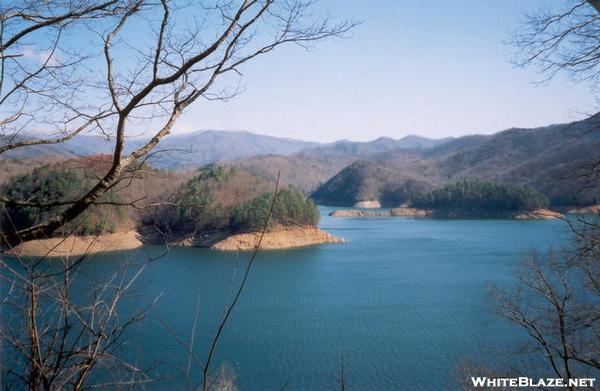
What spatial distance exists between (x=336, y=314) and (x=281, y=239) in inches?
522

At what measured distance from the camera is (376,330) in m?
10.3

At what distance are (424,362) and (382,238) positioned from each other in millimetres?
18535

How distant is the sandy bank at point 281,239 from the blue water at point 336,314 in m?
1.63

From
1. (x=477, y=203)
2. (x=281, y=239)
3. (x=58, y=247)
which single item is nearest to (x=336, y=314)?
(x=58, y=247)

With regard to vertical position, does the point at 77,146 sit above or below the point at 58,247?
above

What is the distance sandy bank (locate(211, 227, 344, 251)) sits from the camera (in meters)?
23.6

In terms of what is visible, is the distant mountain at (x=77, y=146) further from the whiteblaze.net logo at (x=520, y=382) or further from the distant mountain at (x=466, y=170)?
the distant mountain at (x=466, y=170)

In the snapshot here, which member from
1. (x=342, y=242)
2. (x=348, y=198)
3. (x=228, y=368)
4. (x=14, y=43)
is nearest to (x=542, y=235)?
(x=342, y=242)

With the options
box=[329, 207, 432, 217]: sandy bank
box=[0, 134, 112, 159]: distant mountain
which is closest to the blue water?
box=[0, 134, 112, 159]: distant mountain

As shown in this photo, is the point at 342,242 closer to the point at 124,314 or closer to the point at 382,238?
the point at 382,238

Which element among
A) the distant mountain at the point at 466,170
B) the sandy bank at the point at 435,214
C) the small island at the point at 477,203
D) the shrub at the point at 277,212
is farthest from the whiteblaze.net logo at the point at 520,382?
the distant mountain at the point at 466,170

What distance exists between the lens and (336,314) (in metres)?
11.7

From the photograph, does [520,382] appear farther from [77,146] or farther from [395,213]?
[395,213]

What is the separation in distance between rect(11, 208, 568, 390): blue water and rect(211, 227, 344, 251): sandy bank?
163 centimetres
